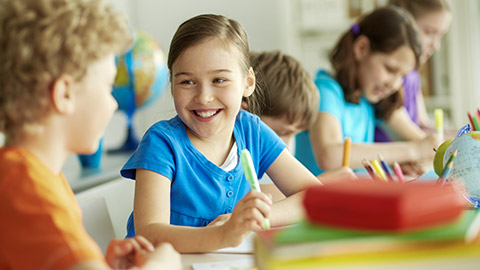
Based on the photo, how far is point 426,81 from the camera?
12.6 ft

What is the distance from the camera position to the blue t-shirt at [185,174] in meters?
1.04

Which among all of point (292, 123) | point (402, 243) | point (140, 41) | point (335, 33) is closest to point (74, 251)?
point (402, 243)

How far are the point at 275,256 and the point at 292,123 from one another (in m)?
1.01

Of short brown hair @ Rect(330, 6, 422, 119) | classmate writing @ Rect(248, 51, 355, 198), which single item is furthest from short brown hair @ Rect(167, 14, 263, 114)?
short brown hair @ Rect(330, 6, 422, 119)

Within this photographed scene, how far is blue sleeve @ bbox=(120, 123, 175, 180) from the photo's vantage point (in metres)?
1.02

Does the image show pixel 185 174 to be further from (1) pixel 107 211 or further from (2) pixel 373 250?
(2) pixel 373 250

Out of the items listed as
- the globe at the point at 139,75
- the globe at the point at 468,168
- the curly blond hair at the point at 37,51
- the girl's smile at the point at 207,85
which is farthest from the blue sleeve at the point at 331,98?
the curly blond hair at the point at 37,51

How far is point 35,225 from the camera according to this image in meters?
0.54

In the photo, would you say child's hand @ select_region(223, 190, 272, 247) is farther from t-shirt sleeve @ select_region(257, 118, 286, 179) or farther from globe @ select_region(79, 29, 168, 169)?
globe @ select_region(79, 29, 168, 169)

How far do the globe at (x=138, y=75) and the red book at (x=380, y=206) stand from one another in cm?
247

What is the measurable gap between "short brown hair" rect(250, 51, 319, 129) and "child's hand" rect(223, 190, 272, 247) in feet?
1.93

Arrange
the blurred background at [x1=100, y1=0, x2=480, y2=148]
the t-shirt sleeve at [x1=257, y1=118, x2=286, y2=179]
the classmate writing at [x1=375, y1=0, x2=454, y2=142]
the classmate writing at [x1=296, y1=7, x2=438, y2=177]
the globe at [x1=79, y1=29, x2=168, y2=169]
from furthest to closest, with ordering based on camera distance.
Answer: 1. the blurred background at [x1=100, y1=0, x2=480, y2=148]
2. the globe at [x1=79, y1=29, x2=168, y2=169]
3. the classmate writing at [x1=375, y1=0, x2=454, y2=142]
4. the classmate writing at [x1=296, y1=7, x2=438, y2=177]
5. the t-shirt sleeve at [x1=257, y1=118, x2=286, y2=179]

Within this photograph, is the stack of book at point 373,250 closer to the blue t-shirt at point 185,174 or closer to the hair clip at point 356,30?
the blue t-shirt at point 185,174

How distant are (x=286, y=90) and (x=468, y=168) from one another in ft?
1.90
